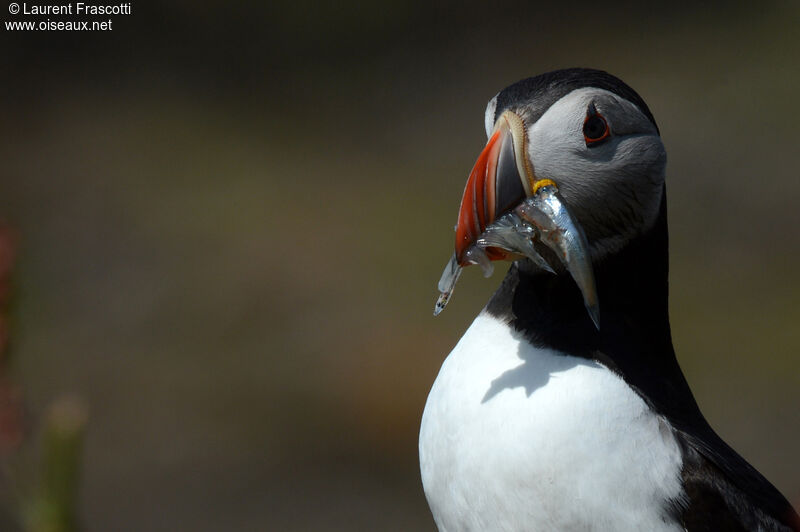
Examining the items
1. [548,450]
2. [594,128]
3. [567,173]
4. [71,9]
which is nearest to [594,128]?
[594,128]

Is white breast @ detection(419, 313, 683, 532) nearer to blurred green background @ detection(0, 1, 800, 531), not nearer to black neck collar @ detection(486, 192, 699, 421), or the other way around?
black neck collar @ detection(486, 192, 699, 421)

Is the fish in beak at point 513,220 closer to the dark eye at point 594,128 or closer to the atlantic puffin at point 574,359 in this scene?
the atlantic puffin at point 574,359

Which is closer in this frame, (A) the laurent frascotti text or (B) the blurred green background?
(B) the blurred green background

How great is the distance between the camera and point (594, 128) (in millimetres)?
2174

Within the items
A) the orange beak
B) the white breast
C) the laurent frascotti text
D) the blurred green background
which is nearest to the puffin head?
the orange beak

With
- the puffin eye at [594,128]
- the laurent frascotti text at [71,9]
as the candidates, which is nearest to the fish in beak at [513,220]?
the puffin eye at [594,128]

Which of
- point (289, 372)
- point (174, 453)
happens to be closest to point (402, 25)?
point (289, 372)

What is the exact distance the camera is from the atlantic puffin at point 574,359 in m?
2.06

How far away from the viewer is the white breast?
2.04 metres

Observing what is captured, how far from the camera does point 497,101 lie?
2.21 metres

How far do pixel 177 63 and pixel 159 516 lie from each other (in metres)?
5.36

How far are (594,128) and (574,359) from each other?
465 mm

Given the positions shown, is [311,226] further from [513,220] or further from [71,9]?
[513,220]

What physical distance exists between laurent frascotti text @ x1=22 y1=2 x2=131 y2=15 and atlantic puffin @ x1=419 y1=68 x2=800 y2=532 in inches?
311
